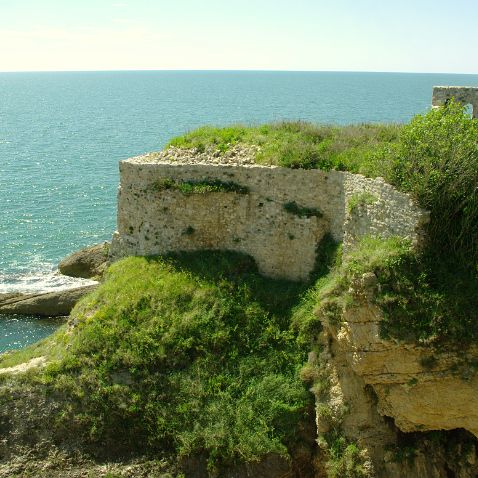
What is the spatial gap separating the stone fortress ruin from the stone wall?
0.03 meters

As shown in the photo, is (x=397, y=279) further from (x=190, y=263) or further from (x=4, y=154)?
(x=4, y=154)

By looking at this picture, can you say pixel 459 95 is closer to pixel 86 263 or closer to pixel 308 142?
pixel 308 142

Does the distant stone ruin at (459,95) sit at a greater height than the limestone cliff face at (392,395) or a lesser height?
greater

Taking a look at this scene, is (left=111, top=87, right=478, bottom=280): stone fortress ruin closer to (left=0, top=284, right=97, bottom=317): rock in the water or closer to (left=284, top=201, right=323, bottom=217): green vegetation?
(left=284, top=201, right=323, bottom=217): green vegetation

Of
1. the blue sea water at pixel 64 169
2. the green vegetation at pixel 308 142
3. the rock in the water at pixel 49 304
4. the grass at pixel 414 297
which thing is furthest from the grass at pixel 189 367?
the blue sea water at pixel 64 169

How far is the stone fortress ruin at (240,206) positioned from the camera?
20.1 meters

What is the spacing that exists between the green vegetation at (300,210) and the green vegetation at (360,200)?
1756 millimetres

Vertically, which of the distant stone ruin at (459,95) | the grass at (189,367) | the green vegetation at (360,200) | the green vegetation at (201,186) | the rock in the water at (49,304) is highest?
the distant stone ruin at (459,95)

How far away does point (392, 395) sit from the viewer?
52.5 feet

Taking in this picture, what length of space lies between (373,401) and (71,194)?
37.7m

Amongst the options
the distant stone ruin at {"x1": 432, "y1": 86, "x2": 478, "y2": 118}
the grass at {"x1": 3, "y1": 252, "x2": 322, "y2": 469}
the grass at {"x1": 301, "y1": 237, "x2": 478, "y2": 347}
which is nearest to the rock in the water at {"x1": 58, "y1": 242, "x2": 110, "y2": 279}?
the grass at {"x1": 3, "y1": 252, "x2": 322, "y2": 469}

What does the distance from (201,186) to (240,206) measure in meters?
1.57

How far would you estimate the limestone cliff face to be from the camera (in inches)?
603

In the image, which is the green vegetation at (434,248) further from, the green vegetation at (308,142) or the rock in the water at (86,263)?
the rock in the water at (86,263)
